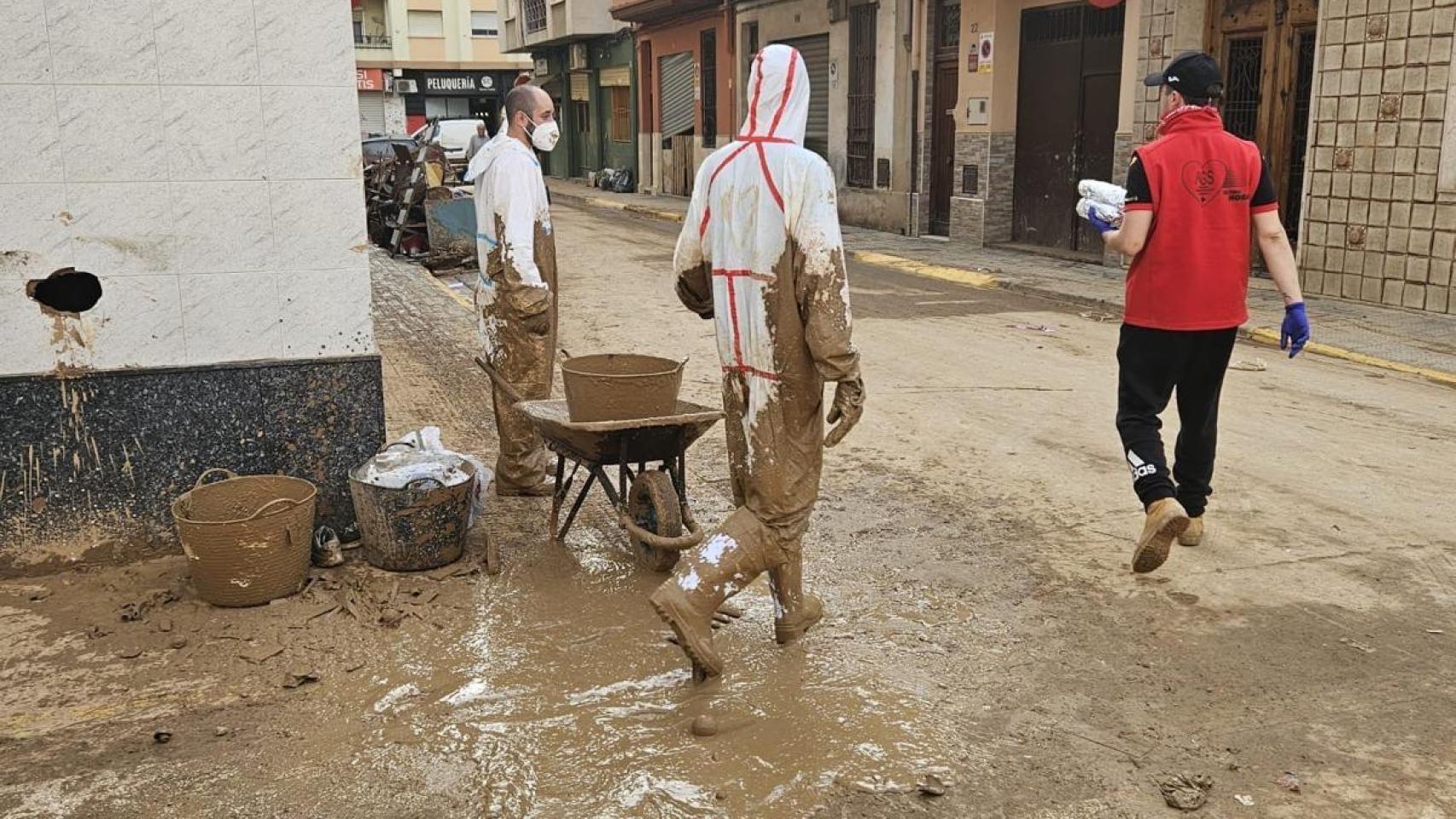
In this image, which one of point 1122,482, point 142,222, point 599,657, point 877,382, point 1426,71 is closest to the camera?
point 599,657

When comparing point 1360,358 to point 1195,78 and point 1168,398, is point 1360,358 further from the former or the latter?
point 1195,78

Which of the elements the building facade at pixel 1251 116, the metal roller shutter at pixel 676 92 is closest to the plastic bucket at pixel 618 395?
the building facade at pixel 1251 116

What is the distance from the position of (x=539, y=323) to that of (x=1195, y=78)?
3.15 m

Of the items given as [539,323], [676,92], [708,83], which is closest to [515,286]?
[539,323]

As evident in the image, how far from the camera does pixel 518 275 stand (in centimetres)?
582

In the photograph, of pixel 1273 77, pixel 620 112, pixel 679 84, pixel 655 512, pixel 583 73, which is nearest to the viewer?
pixel 655 512

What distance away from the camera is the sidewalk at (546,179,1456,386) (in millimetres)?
9602

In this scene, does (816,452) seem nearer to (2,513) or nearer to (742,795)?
(742,795)

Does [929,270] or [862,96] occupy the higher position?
[862,96]

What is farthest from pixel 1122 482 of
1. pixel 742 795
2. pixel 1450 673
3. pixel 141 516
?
pixel 141 516

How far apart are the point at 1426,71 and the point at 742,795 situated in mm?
10401

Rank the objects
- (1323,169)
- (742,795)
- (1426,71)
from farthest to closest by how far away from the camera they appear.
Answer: (1323,169), (1426,71), (742,795)

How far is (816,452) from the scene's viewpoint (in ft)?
13.7

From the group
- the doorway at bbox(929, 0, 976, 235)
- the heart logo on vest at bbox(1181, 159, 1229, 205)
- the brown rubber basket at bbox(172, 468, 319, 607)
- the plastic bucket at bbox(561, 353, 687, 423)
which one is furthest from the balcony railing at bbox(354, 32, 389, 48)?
the heart logo on vest at bbox(1181, 159, 1229, 205)
